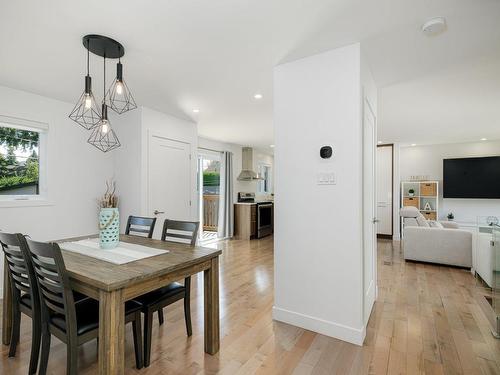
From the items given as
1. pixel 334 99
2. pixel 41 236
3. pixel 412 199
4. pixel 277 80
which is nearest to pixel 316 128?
pixel 334 99

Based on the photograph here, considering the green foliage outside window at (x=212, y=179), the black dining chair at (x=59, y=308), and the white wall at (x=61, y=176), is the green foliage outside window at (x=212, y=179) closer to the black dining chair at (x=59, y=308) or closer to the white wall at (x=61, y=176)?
the white wall at (x=61, y=176)

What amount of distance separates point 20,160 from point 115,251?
7.57 feet

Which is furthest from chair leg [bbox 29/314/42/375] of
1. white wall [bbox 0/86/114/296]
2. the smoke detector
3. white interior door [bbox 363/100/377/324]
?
the smoke detector

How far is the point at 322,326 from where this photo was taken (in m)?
2.26

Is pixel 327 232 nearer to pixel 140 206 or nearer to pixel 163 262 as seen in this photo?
pixel 163 262

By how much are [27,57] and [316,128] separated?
2.63 meters

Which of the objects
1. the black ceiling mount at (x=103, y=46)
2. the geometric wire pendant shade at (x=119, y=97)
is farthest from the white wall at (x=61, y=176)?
the black ceiling mount at (x=103, y=46)

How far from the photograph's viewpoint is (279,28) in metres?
1.97

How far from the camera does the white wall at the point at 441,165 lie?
6.50m

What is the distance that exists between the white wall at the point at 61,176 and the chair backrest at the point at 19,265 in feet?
5.17

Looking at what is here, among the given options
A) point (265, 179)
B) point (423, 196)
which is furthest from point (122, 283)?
point (423, 196)

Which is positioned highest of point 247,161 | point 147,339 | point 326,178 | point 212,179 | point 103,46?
point 103,46

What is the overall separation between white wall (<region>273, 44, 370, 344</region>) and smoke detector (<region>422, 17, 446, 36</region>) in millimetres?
456

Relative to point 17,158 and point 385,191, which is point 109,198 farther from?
point 385,191
